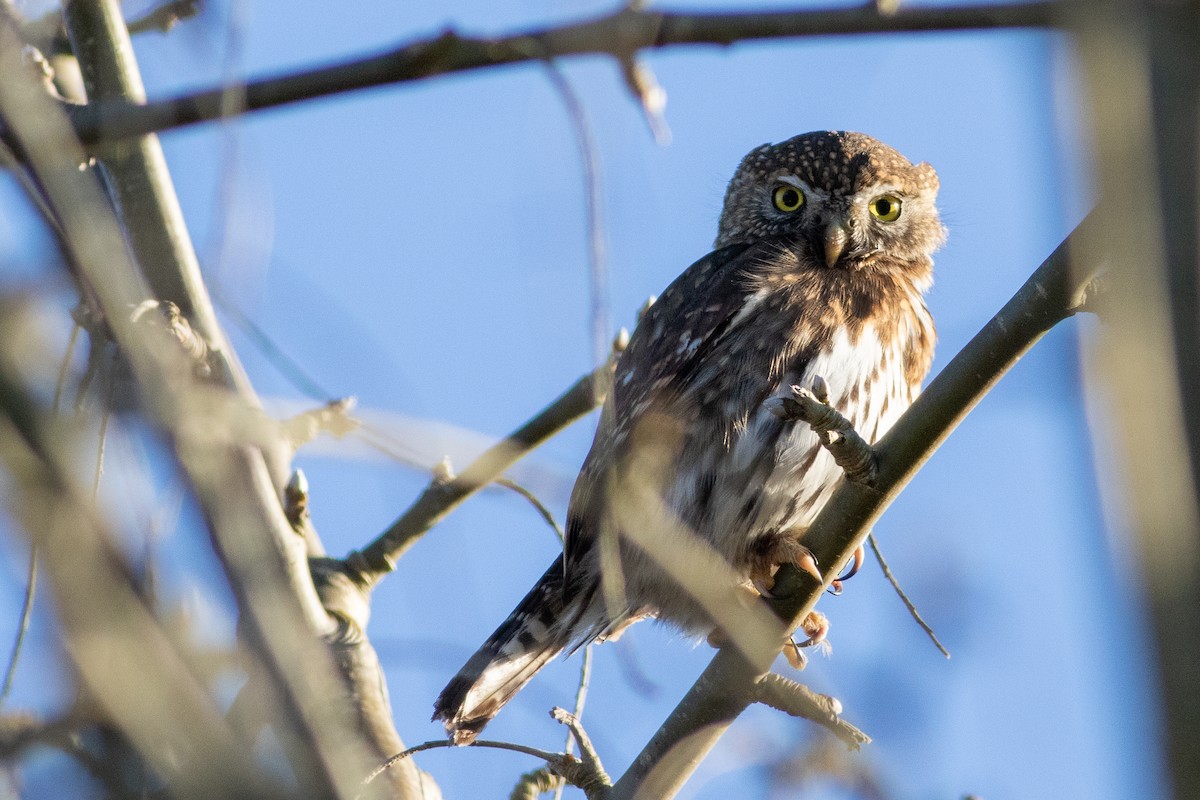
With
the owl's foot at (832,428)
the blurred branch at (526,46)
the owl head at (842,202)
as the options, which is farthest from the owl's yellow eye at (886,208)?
the blurred branch at (526,46)

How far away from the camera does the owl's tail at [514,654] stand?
462 cm

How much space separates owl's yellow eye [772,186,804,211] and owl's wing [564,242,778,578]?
593 mm

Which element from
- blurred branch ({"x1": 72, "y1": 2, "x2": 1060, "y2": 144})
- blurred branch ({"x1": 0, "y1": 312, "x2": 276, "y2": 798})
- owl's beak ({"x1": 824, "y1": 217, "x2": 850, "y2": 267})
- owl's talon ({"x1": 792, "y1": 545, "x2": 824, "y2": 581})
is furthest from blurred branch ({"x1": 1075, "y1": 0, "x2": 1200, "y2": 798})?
owl's beak ({"x1": 824, "y1": 217, "x2": 850, "y2": 267})

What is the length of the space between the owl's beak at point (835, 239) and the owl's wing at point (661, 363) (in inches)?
9.1

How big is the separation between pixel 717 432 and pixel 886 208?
1584 mm

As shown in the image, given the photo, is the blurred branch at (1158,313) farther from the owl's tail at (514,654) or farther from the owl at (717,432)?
the owl's tail at (514,654)

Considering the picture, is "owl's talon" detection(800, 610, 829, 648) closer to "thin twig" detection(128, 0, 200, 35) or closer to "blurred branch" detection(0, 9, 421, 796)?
"blurred branch" detection(0, 9, 421, 796)

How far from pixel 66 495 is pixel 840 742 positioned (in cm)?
233

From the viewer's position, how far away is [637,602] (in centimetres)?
480

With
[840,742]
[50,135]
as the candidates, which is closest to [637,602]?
[840,742]

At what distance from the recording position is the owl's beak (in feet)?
16.8

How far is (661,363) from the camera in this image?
484 cm

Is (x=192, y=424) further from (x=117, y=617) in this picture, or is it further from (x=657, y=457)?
(x=657, y=457)

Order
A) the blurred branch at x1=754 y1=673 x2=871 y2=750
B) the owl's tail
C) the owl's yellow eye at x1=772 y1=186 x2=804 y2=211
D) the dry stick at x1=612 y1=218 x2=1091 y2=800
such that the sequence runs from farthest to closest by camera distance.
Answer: the owl's yellow eye at x1=772 y1=186 x2=804 y2=211
the owl's tail
the blurred branch at x1=754 y1=673 x2=871 y2=750
the dry stick at x1=612 y1=218 x2=1091 y2=800
